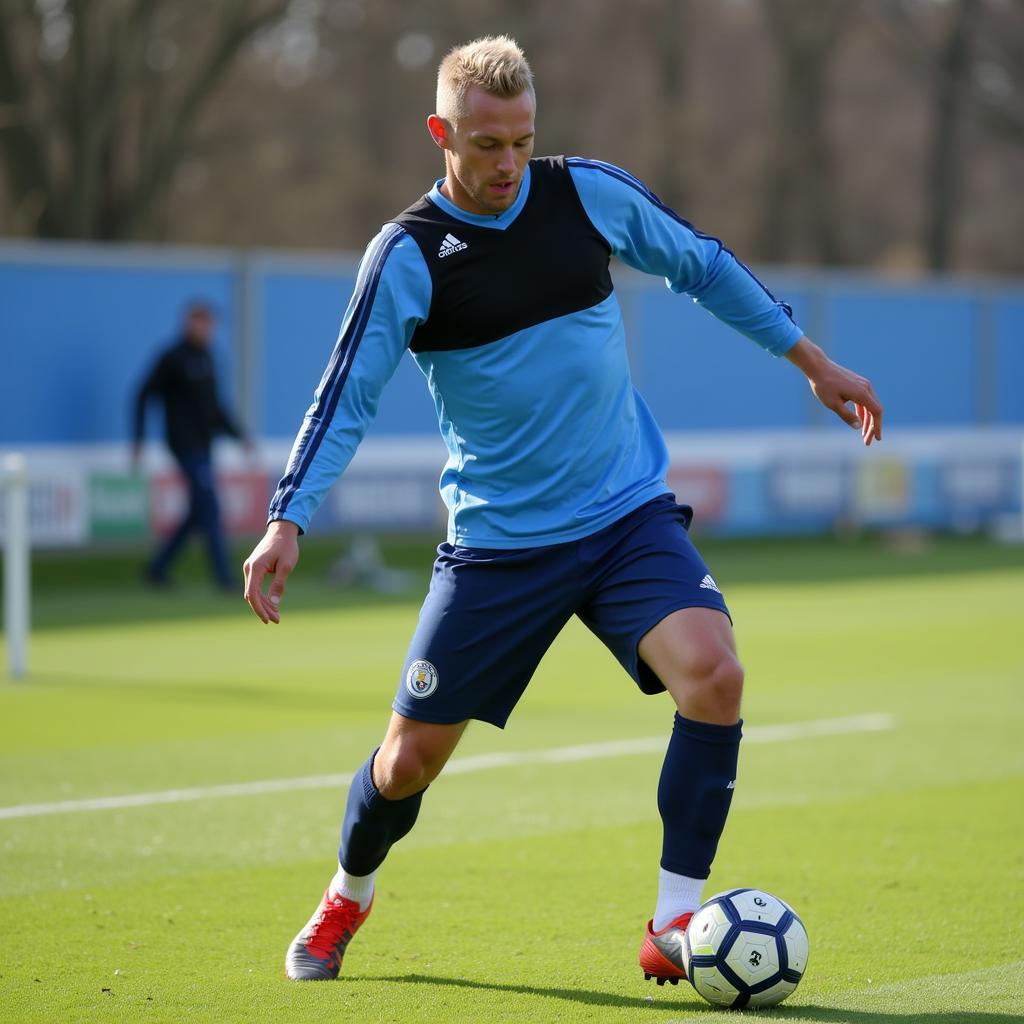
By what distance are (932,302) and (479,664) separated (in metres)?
22.9

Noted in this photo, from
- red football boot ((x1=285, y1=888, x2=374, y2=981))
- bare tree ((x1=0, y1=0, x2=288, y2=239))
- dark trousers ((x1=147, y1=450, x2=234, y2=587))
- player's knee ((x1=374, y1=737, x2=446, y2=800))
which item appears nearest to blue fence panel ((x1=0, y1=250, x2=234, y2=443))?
dark trousers ((x1=147, y1=450, x2=234, y2=587))

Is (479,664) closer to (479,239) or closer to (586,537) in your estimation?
(586,537)

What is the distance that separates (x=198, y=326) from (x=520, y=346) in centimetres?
1178

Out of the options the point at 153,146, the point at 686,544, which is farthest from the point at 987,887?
the point at 153,146

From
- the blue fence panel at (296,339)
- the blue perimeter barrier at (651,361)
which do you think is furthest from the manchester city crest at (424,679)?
the blue fence panel at (296,339)

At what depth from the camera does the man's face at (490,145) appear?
15.9ft

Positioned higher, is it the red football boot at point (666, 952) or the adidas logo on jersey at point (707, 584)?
the adidas logo on jersey at point (707, 584)

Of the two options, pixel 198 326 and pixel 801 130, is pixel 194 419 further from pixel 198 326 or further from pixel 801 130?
pixel 801 130

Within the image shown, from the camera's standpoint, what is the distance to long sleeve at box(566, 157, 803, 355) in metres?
5.19

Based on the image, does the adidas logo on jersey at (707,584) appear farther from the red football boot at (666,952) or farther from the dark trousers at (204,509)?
the dark trousers at (204,509)

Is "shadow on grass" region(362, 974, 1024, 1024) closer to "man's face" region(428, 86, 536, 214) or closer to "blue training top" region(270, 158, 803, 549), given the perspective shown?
"blue training top" region(270, 158, 803, 549)

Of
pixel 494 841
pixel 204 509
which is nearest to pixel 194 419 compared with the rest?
pixel 204 509

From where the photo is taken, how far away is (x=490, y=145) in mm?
4898

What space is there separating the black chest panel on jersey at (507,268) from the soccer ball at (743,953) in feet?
5.28
